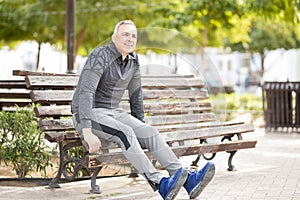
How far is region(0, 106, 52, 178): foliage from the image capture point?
695 cm

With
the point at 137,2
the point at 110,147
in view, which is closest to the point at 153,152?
the point at 110,147

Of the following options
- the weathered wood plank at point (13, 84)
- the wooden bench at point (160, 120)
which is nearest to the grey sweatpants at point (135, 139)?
the wooden bench at point (160, 120)

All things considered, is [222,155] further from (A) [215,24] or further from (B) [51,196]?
(A) [215,24]

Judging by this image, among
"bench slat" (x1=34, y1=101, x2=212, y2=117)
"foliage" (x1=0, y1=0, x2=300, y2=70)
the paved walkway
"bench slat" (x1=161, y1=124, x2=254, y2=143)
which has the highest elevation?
"foliage" (x1=0, y1=0, x2=300, y2=70)

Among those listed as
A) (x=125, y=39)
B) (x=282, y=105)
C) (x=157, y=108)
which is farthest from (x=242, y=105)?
(x=125, y=39)

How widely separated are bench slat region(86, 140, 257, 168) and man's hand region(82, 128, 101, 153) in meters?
0.12

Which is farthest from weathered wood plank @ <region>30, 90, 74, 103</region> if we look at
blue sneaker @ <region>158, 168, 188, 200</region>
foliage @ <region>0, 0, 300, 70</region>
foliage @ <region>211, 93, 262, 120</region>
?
foliage @ <region>0, 0, 300, 70</region>

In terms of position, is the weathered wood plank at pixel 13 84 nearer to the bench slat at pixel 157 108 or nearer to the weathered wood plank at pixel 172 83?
the weathered wood plank at pixel 172 83

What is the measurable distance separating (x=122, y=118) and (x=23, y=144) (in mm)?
1607

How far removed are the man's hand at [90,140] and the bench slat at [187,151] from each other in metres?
0.12

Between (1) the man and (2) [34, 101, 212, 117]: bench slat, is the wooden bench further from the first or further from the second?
(1) the man

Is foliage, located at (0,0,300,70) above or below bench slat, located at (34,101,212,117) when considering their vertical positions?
above

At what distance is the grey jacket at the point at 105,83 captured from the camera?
5.60 metres

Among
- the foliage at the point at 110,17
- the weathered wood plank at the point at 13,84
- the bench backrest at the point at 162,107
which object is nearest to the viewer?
the bench backrest at the point at 162,107
